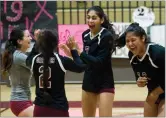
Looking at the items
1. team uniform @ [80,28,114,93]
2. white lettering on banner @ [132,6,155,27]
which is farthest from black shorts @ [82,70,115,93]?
white lettering on banner @ [132,6,155,27]

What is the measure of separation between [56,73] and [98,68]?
831mm

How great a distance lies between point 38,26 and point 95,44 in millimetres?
5453

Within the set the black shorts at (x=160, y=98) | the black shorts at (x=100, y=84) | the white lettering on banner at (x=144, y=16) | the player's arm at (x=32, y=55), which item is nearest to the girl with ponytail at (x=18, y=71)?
the player's arm at (x=32, y=55)

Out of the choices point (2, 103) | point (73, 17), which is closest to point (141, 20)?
point (73, 17)

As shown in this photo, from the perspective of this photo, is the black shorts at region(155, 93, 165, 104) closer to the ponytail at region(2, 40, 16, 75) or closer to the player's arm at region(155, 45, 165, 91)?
the player's arm at region(155, 45, 165, 91)

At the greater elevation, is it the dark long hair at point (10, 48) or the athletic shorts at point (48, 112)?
the dark long hair at point (10, 48)

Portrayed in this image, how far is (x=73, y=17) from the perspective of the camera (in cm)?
1018

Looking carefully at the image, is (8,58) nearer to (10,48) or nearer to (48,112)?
(10,48)

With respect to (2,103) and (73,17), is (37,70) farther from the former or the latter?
(73,17)

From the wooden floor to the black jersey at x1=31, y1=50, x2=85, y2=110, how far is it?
113 inches

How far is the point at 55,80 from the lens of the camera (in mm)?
3910

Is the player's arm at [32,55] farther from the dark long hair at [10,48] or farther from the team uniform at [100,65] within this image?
the team uniform at [100,65]

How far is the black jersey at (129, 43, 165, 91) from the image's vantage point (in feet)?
13.0

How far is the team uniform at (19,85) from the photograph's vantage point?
4.60 m
